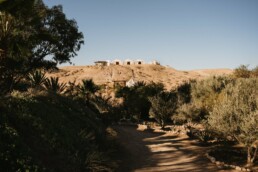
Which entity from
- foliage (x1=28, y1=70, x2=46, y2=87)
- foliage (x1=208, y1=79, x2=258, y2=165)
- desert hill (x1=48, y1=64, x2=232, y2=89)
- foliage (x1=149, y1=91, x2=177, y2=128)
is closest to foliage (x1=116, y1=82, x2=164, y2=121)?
foliage (x1=149, y1=91, x2=177, y2=128)

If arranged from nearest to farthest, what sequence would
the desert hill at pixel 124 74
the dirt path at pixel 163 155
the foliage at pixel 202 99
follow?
the dirt path at pixel 163 155
the foliage at pixel 202 99
the desert hill at pixel 124 74

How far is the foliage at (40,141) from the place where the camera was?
32.8ft

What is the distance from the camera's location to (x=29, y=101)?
15.3 metres

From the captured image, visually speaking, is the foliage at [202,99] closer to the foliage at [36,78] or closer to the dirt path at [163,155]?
the dirt path at [163,155]

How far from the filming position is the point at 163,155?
19594 mm

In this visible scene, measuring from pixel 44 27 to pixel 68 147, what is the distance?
54.6ft

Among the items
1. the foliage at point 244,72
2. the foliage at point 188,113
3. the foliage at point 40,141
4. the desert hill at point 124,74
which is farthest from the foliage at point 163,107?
the desert hill at point 124,74

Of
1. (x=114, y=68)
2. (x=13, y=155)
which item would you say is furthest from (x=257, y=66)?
(x=13, y=155)

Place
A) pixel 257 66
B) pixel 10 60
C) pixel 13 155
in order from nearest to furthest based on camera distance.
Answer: pixel 13 155, pixel 10 60, pixel 257 66

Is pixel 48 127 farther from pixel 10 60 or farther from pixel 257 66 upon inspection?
pixel 257 66

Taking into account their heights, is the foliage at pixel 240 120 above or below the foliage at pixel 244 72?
below

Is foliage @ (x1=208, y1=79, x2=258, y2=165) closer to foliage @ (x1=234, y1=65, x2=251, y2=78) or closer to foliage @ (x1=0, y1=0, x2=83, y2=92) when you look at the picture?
foliage @ (x1=0, y1=0, x2=83, y2=92)

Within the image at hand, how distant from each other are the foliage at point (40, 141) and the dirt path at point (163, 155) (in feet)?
8.57

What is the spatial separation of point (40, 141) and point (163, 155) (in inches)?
407
